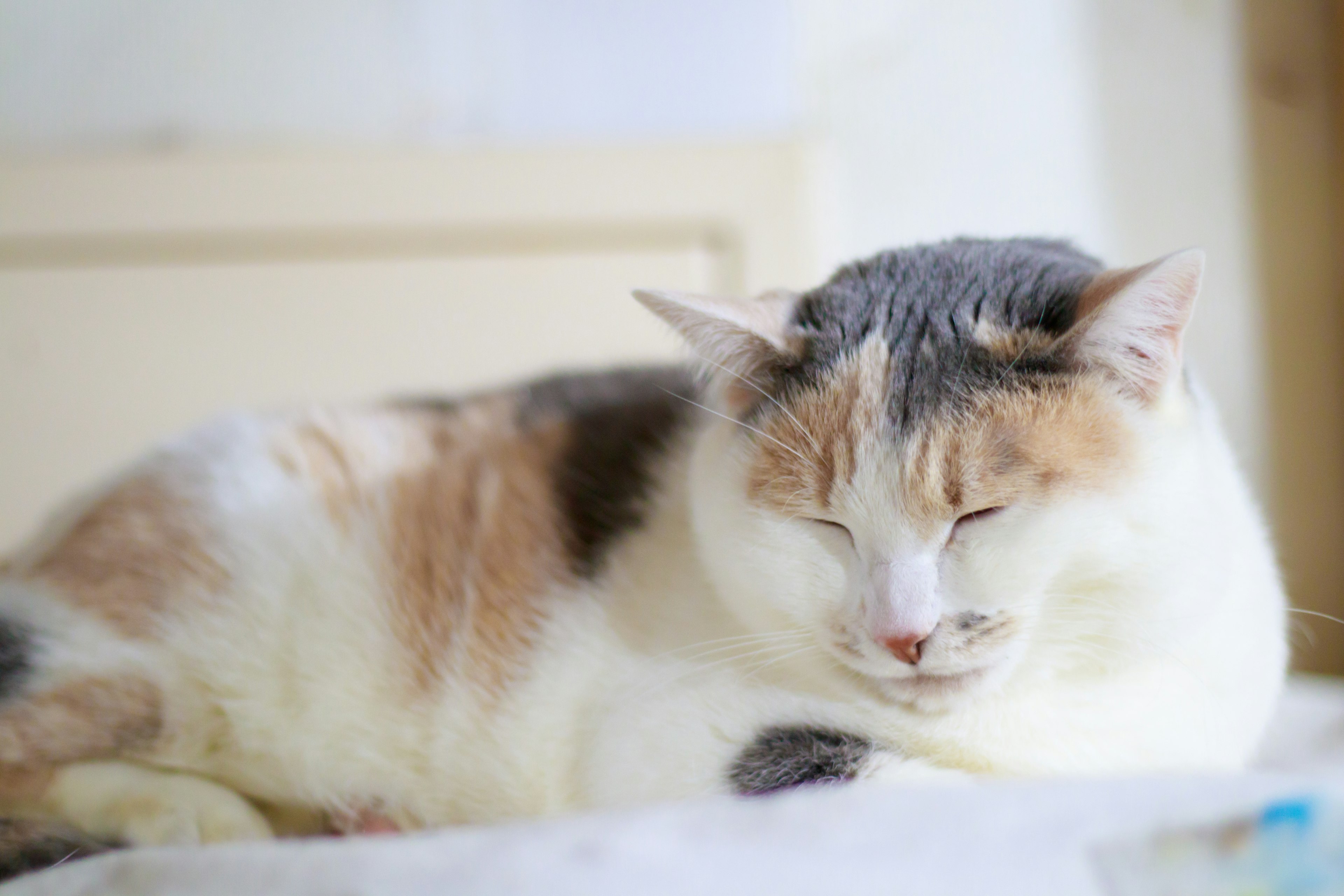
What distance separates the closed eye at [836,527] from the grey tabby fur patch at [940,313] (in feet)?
0.35

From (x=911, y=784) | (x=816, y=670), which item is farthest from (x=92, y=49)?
(x=911, y=784)

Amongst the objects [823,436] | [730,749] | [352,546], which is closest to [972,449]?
[823,436]

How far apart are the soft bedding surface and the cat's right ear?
424 millimetres

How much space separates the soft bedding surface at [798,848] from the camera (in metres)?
0.56

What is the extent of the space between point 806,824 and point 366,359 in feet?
5.27

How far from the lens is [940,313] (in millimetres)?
869

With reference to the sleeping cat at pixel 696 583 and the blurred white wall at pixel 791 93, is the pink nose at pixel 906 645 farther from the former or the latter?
the blurred white wall at pixel 791 93

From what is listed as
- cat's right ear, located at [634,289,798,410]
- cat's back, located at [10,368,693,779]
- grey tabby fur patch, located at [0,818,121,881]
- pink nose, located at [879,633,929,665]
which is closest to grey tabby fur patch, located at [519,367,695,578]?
cat's back, located at [10,368,693,779]

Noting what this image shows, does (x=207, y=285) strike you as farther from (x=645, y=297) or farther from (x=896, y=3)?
(x=896, y=3)

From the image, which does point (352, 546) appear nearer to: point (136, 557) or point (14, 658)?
point (136, 557)

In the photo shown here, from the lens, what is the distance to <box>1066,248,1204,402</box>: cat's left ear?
29.2 inches

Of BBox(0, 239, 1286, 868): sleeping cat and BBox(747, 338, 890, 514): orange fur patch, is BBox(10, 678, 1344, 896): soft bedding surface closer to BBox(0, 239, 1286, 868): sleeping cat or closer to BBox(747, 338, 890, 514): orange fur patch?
BBox(0, 239, 1286, 868): sleeping cat

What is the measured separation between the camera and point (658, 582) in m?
1.05

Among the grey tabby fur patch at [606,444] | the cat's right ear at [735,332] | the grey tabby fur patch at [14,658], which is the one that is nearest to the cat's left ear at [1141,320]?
the cat's right ear at [735,332]
